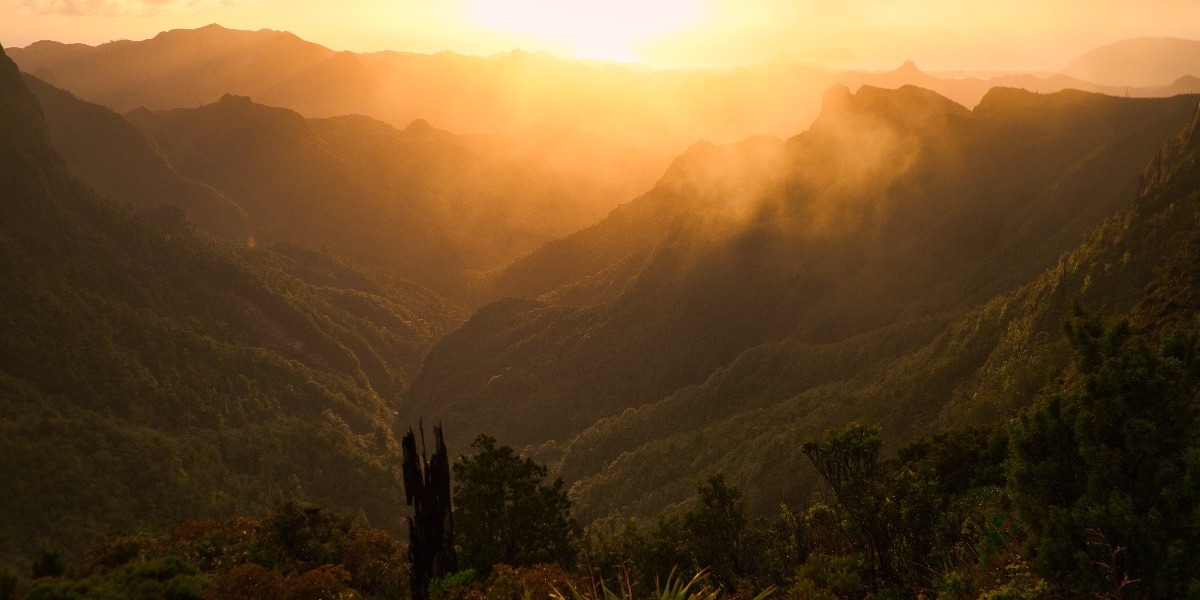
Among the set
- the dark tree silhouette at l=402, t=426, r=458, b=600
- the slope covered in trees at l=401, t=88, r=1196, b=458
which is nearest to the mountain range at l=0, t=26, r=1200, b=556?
the slope covered in trees at l=401, t=88, r=1196, b=458

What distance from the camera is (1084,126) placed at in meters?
135

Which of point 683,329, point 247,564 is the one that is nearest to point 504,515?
point 247,564

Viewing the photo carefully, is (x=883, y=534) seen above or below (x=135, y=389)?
above

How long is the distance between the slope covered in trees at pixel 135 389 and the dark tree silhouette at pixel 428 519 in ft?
245

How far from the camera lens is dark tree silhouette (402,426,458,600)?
84.6ft

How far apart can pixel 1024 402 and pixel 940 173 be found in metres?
102

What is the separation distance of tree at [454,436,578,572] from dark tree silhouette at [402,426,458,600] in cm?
669

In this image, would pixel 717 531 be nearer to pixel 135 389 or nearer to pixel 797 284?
pixel 797 284

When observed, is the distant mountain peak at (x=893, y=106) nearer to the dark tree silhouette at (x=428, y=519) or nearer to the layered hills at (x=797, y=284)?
the layered hills at (x=797, y=284)

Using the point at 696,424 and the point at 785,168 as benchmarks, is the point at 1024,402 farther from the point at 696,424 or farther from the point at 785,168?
the point at 785,168

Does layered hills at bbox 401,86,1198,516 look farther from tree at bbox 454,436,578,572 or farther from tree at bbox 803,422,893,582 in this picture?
tree at bbox 803,422,893,582

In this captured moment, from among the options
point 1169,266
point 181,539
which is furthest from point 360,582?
point 1169,266

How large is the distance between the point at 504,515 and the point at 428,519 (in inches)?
355

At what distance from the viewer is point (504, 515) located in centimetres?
3516
